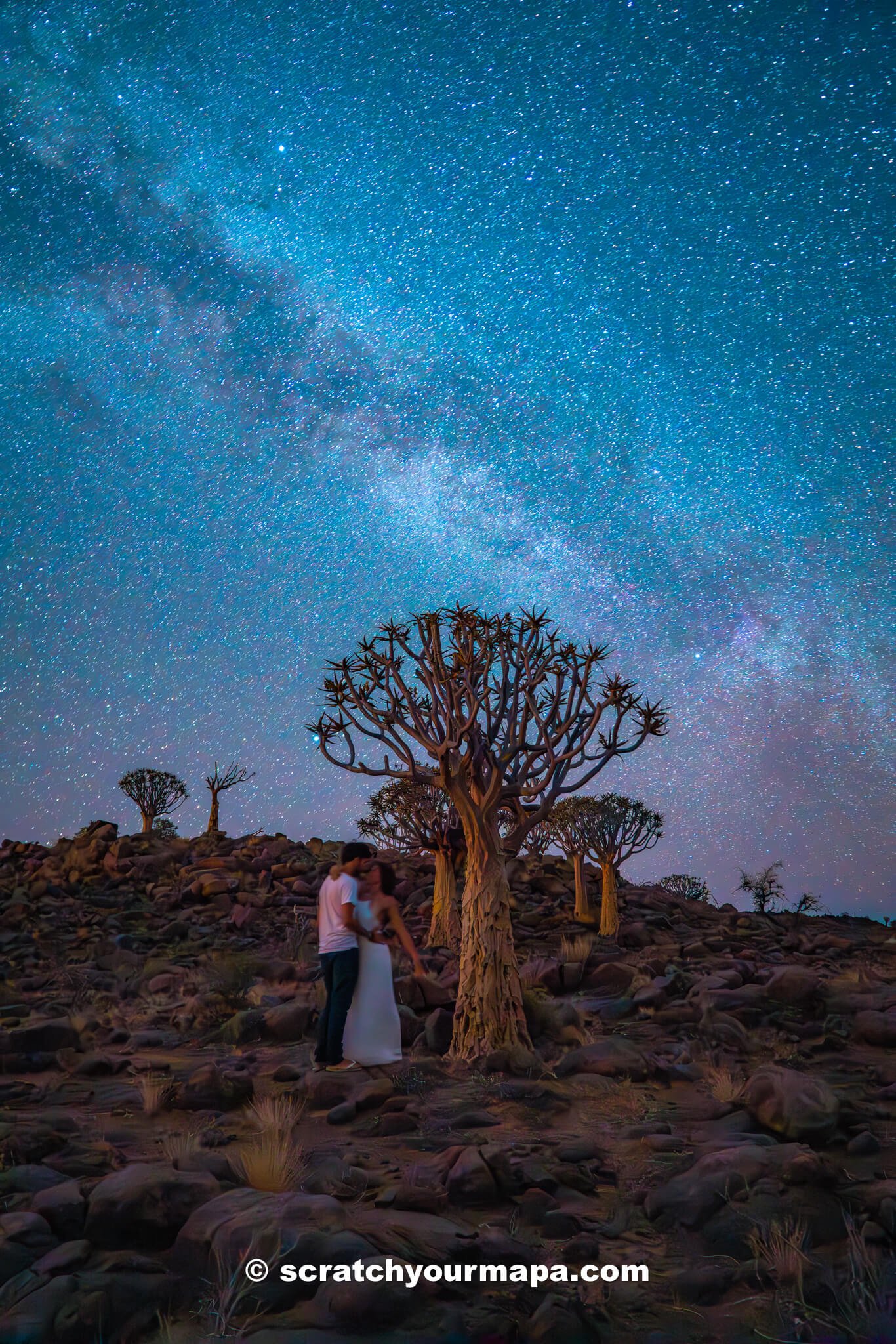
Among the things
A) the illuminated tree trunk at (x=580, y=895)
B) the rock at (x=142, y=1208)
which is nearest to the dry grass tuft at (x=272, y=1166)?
the rock at (x=142, y=1208)

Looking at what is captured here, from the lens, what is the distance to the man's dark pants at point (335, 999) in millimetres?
8141

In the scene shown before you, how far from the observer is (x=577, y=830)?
859 inches

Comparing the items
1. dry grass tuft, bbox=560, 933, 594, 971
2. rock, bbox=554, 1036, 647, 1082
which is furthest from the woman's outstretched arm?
dry grass tuft, bbox=560, 933, 594, 971

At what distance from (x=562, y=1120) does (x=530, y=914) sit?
41.5 feet

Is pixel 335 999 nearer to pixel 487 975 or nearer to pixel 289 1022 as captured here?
pixel 487 975

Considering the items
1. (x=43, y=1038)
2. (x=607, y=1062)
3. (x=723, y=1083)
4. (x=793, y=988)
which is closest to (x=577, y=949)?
(x=793, y=988)

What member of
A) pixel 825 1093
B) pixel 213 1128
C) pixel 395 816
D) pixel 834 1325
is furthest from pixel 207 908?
pixel 834 1325

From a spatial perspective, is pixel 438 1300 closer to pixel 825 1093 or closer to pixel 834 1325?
pixel 834 1325

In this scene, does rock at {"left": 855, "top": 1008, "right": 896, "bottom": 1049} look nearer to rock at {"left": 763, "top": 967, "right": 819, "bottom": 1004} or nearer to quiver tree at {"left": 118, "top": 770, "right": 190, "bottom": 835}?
rock at {"left": 763, "top": 967, "right": 819, "bottom": 1004}

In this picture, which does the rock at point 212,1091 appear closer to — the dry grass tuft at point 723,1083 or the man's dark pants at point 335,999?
the man's dark pants at point 335,999

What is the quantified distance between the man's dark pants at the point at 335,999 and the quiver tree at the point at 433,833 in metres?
2.66

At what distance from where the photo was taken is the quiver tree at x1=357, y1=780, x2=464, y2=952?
16516 mm

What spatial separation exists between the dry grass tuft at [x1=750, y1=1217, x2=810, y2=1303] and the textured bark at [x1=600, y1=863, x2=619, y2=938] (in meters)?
14.0

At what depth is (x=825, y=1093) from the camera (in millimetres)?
6520
